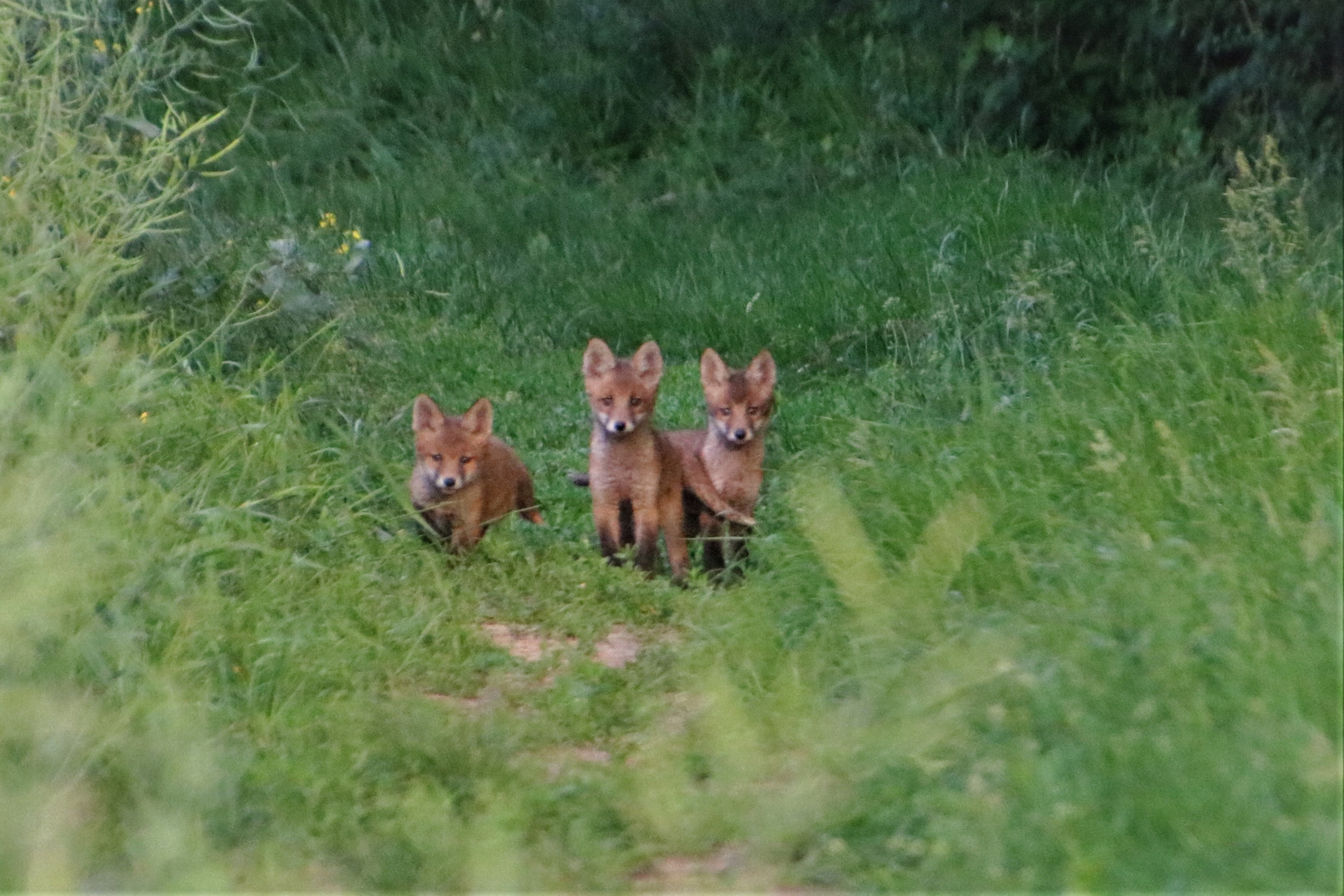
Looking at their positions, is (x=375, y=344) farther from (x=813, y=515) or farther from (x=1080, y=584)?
(x=1080, y=584)

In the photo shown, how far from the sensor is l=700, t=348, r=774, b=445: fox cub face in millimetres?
7605

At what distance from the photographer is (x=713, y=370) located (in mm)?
7695

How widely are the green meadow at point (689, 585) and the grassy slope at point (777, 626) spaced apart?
0.7 inches

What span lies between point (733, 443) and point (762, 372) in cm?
37

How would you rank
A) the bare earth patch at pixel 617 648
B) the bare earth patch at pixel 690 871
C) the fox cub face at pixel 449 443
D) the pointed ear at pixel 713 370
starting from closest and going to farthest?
1. the bare earth patch at pixel 690 871
2. the bare earth patch at pixel 617 648
3. the fox cub face at pixel 449 443
4. the pointed ear at pixel 713 370

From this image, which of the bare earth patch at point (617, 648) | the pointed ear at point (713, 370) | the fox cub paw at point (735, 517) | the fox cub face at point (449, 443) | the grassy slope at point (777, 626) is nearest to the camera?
the grassy slope at point (777, 626)

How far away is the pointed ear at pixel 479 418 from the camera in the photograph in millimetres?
7605

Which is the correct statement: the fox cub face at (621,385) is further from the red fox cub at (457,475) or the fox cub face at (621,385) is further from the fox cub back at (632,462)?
the red fox cub at (457,475)

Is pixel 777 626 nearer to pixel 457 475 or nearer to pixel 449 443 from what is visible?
pixel 457 475

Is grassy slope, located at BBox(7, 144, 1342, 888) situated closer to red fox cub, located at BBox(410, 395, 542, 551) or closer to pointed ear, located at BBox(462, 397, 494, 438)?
red fox cub, located at BBox(410, 395, 542, 551)

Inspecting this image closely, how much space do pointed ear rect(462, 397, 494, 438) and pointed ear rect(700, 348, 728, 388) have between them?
36.4 inches

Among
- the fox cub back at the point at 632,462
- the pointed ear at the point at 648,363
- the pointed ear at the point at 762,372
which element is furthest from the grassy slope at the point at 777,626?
the pointed ear at the point at 648,363

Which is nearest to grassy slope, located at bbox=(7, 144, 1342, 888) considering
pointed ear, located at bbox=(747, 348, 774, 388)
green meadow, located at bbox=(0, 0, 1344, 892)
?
green meadow, located at bbox=(0, 0, 1344, 892)

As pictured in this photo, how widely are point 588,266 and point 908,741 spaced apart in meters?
8.57
